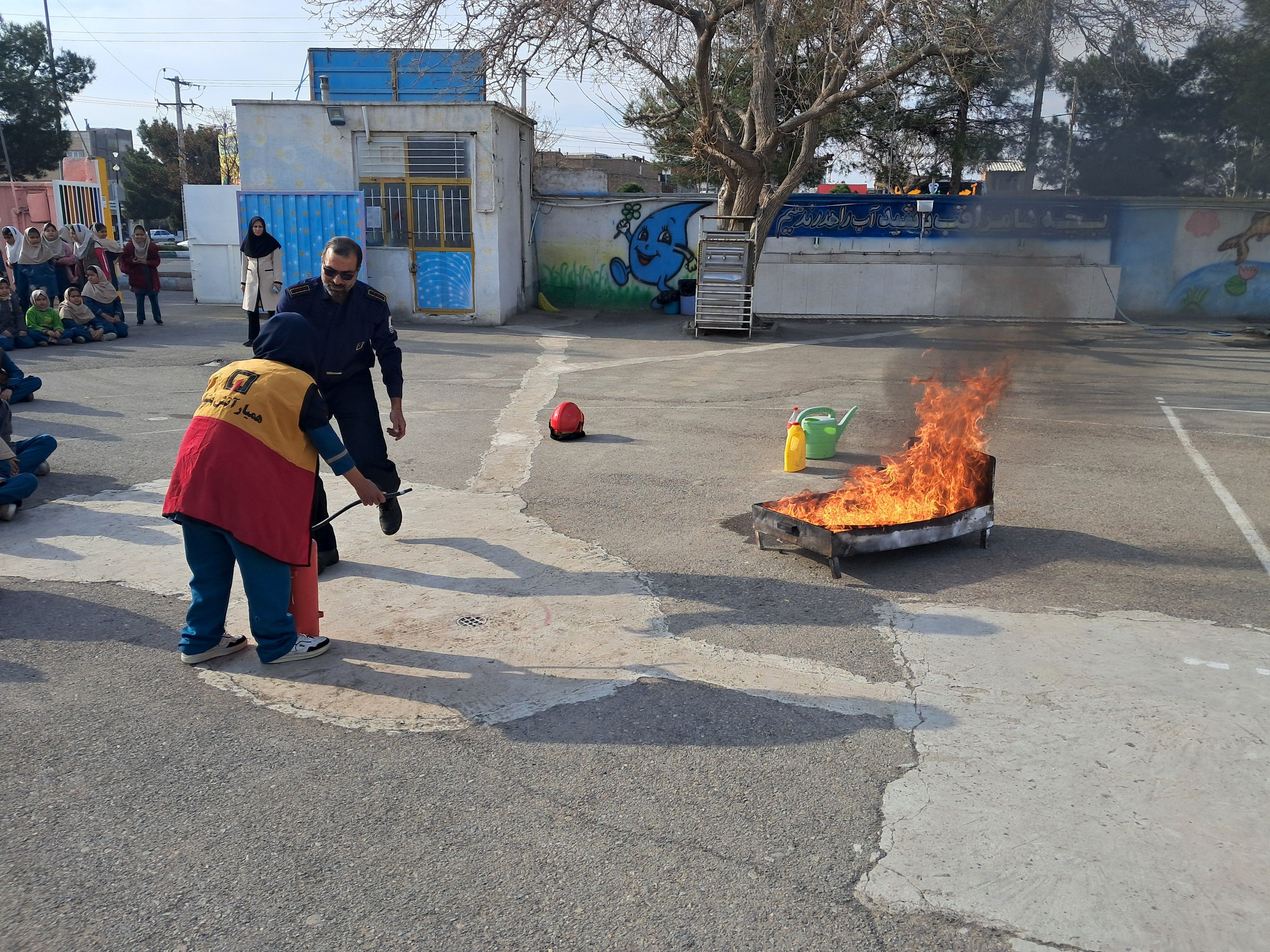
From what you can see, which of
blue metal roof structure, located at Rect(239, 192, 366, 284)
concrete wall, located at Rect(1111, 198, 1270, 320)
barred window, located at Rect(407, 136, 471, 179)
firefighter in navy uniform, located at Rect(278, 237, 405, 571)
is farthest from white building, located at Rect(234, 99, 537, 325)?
concrete wall, located at Rect(1111, 198, 1270, 320)

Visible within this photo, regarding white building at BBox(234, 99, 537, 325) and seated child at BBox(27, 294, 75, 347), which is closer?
seated child at BBox(27, 294, 75, 347)

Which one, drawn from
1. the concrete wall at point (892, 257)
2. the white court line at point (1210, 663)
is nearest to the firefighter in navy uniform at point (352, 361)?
the white court line at point (1210, 663)

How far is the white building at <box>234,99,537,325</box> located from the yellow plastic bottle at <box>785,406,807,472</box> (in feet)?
41.5

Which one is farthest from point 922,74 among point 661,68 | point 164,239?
point 164,239

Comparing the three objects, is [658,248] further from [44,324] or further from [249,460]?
[249,460]

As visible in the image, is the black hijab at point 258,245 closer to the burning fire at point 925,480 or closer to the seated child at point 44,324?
the seated child at point 44,324

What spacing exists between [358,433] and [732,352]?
38.3ft

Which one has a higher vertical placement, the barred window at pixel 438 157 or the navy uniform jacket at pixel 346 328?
the barred window at pixel 438 157

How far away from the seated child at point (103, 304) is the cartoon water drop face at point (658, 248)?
460 inches

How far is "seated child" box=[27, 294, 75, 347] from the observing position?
14688 millimetres

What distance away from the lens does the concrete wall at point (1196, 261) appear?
22578mm

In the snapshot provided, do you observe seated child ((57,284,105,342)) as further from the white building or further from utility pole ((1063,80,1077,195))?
utility pole ((1063,80,1077,195))

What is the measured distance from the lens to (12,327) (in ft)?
46.6

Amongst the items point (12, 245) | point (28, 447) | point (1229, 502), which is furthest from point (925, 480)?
point (12, 245)
